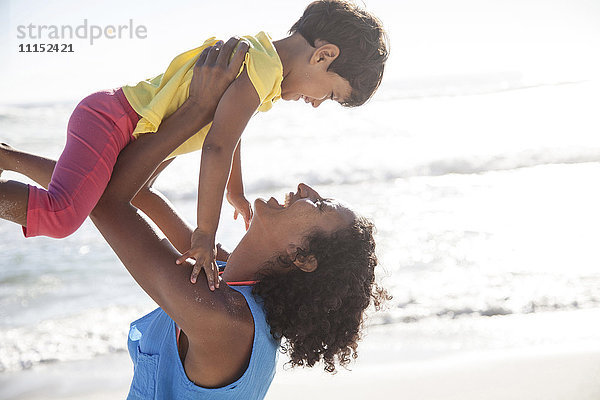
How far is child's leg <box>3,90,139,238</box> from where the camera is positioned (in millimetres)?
1984

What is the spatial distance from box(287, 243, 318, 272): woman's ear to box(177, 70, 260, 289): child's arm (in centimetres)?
26

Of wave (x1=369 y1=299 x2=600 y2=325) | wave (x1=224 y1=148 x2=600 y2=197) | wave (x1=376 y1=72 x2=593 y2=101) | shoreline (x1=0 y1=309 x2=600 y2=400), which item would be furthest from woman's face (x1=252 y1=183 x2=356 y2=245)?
wave (x1=376 y1=72 x2=593 y2=101)

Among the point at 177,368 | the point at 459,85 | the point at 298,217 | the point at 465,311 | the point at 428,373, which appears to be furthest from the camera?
the point at 459,85

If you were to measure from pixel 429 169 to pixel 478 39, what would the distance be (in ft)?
64.3

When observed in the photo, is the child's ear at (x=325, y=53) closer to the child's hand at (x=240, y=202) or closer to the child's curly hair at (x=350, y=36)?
the child's curly hair at (x=350, y=36)

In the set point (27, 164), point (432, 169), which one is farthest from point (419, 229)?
point (27, 164)

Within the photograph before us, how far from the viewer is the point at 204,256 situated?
1.96 metres

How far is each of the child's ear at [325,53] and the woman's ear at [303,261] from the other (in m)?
0.85

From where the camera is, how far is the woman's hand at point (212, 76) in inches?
90.7

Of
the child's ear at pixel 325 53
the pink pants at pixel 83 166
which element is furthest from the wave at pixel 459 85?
the pink pants at pixel 83 166

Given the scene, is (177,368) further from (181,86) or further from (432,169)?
(432,169)

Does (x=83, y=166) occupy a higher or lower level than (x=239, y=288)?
higher

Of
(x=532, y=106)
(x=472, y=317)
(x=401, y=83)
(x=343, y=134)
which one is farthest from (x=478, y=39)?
(x=472, y=317)

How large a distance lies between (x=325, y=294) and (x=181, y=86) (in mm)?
889
